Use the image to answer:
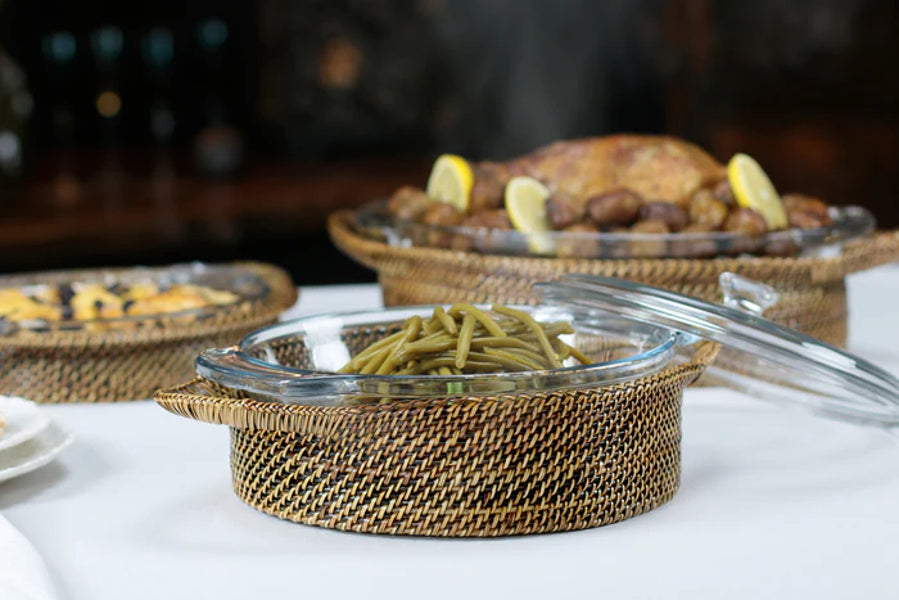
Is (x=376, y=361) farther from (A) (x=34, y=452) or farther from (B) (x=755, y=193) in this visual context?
(B) (x=755, y=193)

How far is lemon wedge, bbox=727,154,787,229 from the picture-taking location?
129 cm

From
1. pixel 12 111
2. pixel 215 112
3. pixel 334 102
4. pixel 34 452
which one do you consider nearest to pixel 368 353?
pixel 34 452

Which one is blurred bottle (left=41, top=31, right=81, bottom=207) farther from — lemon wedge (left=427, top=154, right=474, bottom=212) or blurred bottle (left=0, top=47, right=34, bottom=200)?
lemon wedge (left=427, top=154, right=474, bottom=212)

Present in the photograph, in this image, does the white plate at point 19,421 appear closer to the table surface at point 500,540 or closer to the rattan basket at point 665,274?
the table surface at point 500,540

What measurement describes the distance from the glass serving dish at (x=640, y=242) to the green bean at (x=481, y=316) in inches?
14.7

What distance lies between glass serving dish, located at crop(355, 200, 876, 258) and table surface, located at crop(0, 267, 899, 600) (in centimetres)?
28

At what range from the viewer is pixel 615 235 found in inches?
46.4

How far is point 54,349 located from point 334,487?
47 centimetres

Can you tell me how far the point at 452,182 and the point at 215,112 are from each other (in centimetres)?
318

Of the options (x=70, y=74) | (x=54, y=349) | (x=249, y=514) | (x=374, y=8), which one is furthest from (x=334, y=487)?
(x=374, y=8)

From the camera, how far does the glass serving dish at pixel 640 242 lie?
1.18m

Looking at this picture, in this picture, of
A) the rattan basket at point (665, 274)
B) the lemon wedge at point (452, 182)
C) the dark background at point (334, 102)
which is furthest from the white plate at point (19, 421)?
the dark background at point (334, 102)

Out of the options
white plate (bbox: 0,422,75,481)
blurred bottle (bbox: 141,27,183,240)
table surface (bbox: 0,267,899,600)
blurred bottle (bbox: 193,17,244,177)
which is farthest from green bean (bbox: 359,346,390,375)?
blurred bottle (bbox: 193,17,244,177)

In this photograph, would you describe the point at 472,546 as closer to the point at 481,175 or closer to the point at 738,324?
the point at 738,324
